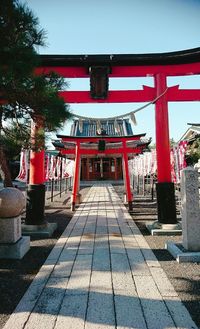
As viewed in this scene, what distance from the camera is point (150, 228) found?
628 cm

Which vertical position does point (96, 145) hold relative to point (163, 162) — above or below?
above

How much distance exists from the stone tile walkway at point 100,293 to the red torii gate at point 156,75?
182 centimetres

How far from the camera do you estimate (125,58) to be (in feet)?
20.7

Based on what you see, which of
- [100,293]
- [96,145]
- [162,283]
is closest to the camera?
[100,293]

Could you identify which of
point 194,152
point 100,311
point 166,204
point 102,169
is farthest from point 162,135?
point 102,169

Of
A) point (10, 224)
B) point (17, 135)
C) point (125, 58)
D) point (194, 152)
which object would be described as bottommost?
point (10, 224)

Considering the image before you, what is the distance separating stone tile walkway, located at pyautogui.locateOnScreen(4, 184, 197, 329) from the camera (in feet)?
8.00

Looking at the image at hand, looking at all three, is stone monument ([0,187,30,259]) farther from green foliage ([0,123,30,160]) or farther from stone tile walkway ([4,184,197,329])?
green foliage ([0,123,30,160])

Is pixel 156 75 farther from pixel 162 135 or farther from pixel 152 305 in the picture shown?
pixel 152 305

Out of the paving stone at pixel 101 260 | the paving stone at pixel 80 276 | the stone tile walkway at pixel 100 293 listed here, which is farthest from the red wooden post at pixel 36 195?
the paving stone at pixel 80 276

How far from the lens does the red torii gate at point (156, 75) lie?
6246mm

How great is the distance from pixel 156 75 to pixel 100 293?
17.1ft

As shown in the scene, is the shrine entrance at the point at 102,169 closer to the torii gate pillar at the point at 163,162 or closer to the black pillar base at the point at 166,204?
the torii gate pillar at the point at 163,162

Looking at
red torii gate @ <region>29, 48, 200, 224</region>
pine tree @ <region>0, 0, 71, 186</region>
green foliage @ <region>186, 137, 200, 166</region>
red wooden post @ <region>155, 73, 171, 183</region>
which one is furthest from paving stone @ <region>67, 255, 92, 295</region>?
green foliage @ <region>186, 137, 200, 166</region>
